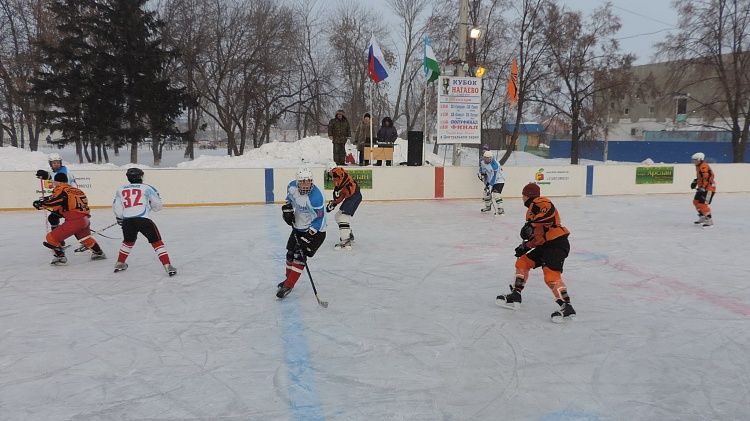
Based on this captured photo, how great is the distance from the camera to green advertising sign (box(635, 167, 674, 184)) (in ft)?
51.1

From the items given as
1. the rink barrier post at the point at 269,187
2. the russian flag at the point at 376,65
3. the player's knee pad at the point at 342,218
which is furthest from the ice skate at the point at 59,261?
the russian flag at the point at 376,65

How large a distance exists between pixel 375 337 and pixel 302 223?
1605 millimetres

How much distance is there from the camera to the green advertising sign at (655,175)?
51.1ft

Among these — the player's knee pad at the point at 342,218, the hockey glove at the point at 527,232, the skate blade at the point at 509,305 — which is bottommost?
the skate blade at the point at 509,305

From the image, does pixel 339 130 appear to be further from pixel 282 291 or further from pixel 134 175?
pixel 282 291

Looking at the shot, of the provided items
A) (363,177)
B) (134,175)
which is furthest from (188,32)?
(134,175)

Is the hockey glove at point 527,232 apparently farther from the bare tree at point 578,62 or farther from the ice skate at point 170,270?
the bare tree at point 578,62

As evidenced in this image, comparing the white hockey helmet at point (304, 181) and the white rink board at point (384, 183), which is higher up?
the white hockey helmet at point (304, 181)

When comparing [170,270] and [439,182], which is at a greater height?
[439,182]

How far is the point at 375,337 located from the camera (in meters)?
4.36

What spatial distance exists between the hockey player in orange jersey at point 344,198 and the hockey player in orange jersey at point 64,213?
135 inches

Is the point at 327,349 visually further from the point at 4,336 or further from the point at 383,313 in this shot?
the point at 4,336

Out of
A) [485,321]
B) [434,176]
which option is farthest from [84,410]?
[434,176]

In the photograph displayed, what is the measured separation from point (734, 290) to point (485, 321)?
3.20m
